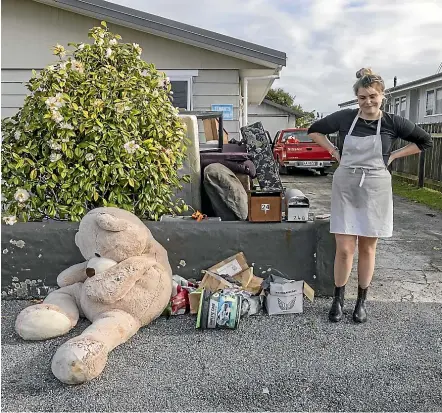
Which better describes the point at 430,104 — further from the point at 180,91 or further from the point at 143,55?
the point at 143,55

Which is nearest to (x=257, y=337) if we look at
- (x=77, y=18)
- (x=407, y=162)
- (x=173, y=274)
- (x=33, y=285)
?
(x=173, y=274)

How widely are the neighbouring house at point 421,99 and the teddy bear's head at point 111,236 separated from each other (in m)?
17.8

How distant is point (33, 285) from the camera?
4406 mm

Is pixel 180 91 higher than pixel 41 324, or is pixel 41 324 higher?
pixel 180 91

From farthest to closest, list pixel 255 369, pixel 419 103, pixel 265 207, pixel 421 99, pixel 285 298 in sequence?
1. pixel 419 103
2. pixel 421 99
3. pixel 265 207
4. pixel 285 298
5. pixel 255 369

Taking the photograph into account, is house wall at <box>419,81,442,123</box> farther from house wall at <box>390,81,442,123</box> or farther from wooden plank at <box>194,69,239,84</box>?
wooden plank at <box>194,69,239,84</box>

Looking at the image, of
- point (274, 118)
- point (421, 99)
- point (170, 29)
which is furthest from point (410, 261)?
point (274, 118)

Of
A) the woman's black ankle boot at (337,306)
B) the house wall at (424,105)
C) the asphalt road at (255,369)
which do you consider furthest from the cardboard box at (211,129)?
the house wall at (424,105)

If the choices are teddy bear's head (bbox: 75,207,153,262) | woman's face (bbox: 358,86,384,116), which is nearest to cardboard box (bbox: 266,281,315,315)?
teddy bear's head (bbox: 75,207,153,262)

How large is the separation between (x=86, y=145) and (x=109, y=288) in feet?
5.09

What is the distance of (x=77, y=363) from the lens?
2846 mm

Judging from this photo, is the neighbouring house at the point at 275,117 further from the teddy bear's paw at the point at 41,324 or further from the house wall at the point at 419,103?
the teddy bear's paw at the point at 41,324

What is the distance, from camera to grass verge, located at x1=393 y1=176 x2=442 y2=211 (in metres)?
10.7

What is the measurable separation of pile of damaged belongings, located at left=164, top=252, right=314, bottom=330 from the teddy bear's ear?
2.39 ft
